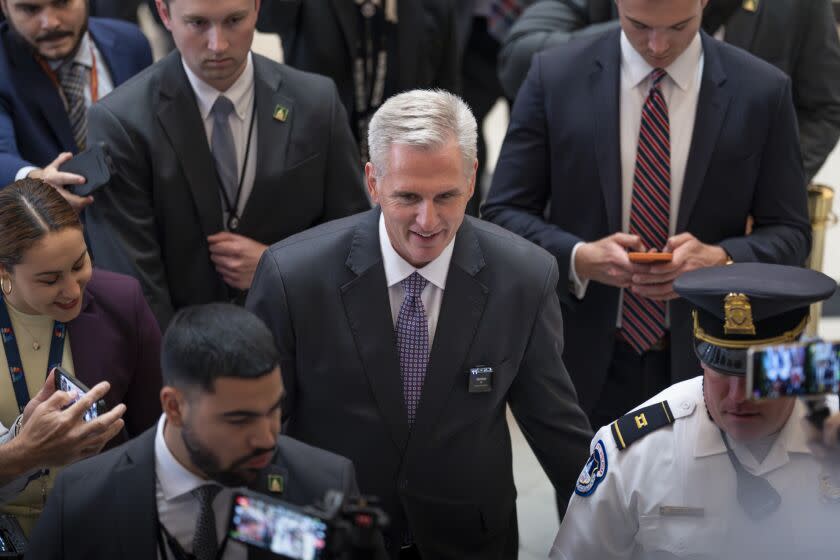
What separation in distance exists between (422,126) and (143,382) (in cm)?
106

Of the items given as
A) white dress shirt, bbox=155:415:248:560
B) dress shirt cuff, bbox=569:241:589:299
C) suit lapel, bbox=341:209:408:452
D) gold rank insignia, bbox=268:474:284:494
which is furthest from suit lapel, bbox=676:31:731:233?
white dress shirt, bbox=155:415:248:560

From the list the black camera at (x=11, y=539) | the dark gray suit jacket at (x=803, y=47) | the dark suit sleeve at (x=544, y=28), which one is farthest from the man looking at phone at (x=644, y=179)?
the black camera at (x=11, y=539)

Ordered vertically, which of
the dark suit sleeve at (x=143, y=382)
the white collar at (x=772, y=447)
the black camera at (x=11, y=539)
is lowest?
the black camera at (x=11, y=539)

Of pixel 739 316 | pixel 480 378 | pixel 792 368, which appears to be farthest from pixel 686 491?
pixel 792 368

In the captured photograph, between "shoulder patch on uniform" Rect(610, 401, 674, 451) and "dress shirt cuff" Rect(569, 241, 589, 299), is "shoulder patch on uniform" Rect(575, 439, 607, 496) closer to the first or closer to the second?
"shoulder patch on uniform" Rect(610, 401, 674, 451)

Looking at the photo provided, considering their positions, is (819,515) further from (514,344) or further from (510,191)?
(510,191)

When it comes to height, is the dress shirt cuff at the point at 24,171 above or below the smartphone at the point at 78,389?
above

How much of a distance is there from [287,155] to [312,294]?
830mm

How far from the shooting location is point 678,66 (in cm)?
408

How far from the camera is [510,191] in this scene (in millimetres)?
4262

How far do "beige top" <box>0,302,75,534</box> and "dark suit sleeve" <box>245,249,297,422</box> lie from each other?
1.75 ft

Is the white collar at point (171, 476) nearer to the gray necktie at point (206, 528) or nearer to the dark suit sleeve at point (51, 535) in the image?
the gray necktie at point (206, 528)

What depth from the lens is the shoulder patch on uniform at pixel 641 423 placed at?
10.6 ft

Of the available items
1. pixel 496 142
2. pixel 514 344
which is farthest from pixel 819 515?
pixel 496 142
